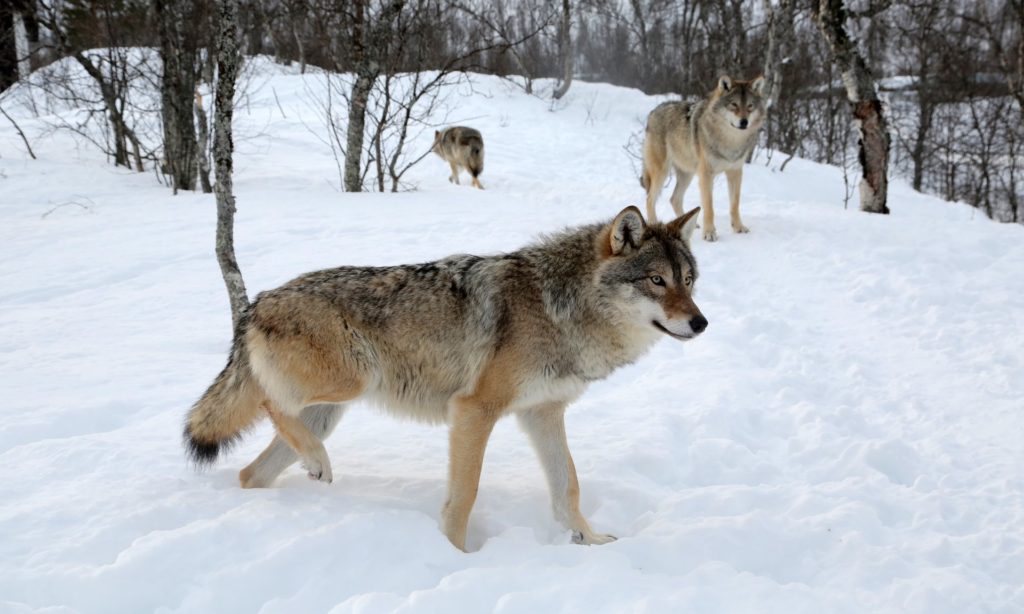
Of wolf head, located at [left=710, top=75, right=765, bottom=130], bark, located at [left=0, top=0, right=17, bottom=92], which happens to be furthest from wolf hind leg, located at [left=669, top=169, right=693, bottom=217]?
bark, located at [left=0, top=0, right=17, bottom=92]

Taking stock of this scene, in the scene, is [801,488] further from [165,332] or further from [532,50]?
[532,50]

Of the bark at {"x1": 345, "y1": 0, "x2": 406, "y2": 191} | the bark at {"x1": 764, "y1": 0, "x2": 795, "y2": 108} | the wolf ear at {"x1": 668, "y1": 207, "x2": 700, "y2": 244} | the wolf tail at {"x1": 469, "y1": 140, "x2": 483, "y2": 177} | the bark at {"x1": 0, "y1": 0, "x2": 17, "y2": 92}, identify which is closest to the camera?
the wolf ear at {"x1": 668, "y1": 207, "x2": 700, "y2": 244}

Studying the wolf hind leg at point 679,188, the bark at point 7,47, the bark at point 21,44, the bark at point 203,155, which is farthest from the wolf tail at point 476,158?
the bark at point 21,44

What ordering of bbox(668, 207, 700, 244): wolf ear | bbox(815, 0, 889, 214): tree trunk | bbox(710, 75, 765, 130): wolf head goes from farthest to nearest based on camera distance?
bbox(815, 0, 889, 214): tree trunk
bbox(710, 75, 765, 130): wolf head
bbox(668, 207, 700, 244): wolf ear

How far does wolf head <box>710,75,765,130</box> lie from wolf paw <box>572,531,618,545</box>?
6849mm

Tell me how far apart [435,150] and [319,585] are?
16.2 metres

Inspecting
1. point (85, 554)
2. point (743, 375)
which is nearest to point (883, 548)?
point (743, 375)

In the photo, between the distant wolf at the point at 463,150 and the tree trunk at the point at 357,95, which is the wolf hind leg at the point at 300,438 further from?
the distant wolf at the point at 463,150

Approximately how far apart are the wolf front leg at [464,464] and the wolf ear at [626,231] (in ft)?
3.50

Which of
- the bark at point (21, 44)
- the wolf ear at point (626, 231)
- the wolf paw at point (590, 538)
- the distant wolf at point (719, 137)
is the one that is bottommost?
the wolf paw at point (590, 538)

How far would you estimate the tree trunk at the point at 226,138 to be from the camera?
5266 mm

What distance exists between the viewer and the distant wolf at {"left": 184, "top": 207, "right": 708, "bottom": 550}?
134 inches

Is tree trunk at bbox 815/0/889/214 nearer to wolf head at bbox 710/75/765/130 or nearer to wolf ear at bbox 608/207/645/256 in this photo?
wolf head at bbox 710/75/765/130

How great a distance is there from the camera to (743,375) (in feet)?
A: 18.1
